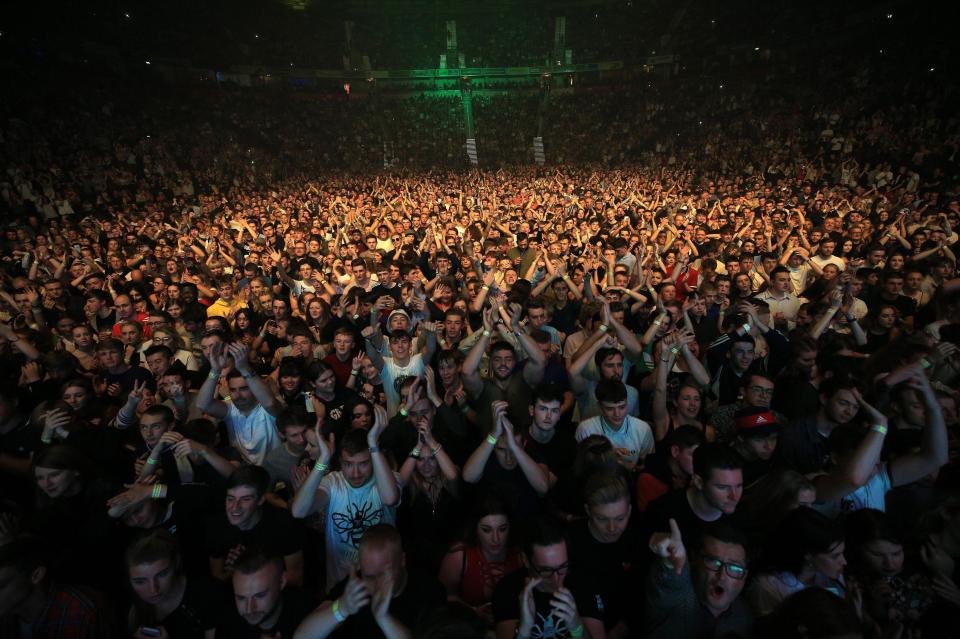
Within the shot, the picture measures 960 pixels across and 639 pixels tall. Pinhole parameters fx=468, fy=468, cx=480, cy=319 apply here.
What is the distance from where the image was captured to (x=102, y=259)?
1030 cm

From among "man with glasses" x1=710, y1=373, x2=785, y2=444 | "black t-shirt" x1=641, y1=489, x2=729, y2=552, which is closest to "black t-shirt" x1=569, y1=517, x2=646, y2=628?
"black t-shirt" x1=641, y1=489, x2=729, y2=552

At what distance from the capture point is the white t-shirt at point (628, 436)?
376cm

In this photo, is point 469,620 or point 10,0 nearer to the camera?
point 469,620

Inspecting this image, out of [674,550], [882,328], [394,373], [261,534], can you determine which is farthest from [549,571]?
[882,328]

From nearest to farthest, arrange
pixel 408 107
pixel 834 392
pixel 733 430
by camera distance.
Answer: pixel 834 392, pixel 733 430, pixel 408 107

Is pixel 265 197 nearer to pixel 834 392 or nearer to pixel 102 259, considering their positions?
pixel 102 259

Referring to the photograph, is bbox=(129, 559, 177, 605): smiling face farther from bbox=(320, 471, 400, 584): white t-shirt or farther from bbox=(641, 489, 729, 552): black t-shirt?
bbox=(641, 489, 729, 552): black t-shirt

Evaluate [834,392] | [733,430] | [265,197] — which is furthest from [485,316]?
[265,197]

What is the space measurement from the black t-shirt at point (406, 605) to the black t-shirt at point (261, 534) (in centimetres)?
68

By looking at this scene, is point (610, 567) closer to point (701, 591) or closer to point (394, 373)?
point (701, 591)

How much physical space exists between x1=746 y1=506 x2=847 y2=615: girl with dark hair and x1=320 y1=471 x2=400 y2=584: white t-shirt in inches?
87.6

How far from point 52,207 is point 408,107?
1024 inches

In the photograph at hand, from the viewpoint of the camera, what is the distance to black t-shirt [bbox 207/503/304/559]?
3.00 metres

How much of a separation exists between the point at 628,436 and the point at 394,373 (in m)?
2.45
